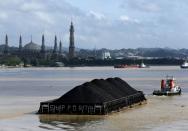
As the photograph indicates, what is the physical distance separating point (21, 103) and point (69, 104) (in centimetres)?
1558

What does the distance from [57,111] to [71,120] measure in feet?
10.4

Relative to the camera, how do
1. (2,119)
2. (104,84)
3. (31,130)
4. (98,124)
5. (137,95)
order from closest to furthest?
(31,130) < (98,124) < (2,119) < (104,84) < (137,95)

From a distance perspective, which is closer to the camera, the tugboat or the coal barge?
the coal barge

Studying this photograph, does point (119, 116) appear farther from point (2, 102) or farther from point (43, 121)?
point (2, 102)

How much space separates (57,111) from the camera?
4688cm

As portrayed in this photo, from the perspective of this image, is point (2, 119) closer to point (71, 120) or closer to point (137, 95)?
point (71, 120)

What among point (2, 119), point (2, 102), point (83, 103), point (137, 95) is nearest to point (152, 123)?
point (83, 103)

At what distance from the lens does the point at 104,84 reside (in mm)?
56469

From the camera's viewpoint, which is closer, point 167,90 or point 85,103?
point 85,103

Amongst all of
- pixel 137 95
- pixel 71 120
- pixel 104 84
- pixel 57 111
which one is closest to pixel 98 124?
pixel 71 120

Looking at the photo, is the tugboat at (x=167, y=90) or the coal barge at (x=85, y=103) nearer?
the coal barge at (x=85, y=103)

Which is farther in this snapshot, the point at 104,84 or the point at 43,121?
the point at 104,84

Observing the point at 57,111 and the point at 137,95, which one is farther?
the point at 137,95

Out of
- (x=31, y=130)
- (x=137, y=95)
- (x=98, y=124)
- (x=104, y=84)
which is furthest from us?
(x=137, y=95)
